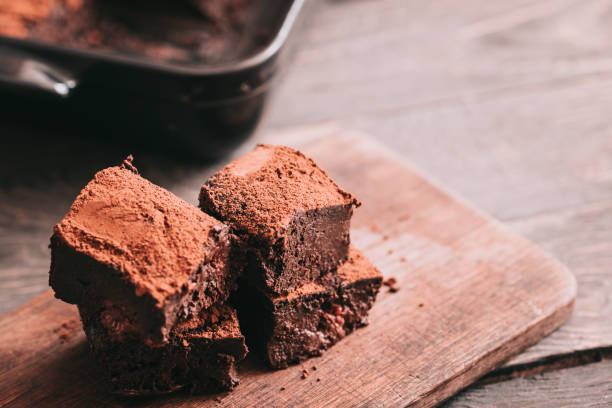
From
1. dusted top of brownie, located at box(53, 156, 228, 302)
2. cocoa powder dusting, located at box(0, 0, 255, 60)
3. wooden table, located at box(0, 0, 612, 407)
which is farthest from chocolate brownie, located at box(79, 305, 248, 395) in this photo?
cocoa powder dusting, located at box(0, 0, 255, 60)

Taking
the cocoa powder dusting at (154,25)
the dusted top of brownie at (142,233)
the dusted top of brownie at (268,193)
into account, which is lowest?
the cocoa powder dusting at (154,25)

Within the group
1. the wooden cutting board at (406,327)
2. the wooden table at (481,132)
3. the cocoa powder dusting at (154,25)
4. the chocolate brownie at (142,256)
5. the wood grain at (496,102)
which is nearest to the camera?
the chocolate brownie at (142,256)

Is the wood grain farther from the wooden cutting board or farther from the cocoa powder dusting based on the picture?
the cocoa powder dusting

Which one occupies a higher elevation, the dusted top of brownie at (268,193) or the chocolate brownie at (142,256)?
the dusted top of brownie at (268,193)

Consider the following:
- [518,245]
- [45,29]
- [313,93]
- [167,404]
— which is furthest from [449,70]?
[167,404]

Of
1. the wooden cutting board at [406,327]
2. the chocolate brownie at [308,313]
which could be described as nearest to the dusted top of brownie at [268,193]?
the chocolate brownie at [308,313]

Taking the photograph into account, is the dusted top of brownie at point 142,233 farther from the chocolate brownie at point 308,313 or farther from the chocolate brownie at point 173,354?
the chocolate brownie at point 308,313

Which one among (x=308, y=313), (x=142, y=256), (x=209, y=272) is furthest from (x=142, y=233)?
(x=308, y=313)
